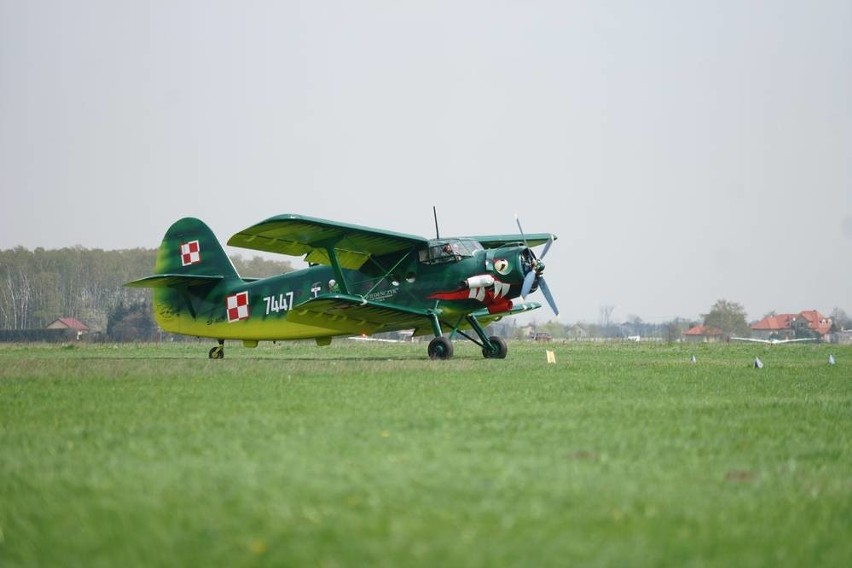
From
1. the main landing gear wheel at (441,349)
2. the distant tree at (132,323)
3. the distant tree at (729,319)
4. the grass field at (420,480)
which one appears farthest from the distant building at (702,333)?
the grass field at (420,480)

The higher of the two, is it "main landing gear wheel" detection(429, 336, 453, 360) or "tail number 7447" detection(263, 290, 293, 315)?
"tail number 7447" detection(263, 290, 293, 315)

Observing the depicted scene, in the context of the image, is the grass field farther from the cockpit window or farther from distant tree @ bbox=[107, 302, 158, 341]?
distant tree @ bbox=[107, 302, 158, 341]

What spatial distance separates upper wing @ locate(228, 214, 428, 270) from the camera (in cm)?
2272

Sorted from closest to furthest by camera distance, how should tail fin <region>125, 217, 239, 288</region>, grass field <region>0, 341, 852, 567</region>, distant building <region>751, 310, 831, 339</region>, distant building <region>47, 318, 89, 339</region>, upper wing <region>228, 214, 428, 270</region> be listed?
grass field <region>0, 341, 852, 567</region> < upper wing <region>228, 214, 428, 270</region> < tail fin <region>125, 217, 239, 288</region> < distant building <region>47, 318, 89, 339</region> < distant building <region>751, 310, 831, 339</region>

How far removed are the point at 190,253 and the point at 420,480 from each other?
75.4ft

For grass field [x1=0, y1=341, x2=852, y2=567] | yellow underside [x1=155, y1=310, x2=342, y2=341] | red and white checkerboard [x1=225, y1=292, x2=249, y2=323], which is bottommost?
grass field [x1=0, y1=341, x2=852, y2=567]

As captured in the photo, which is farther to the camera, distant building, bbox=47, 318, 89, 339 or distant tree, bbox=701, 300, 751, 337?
distant tree, bbox=701, 300, 751, 337

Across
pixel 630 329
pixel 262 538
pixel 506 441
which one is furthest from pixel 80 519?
pixel 630 329

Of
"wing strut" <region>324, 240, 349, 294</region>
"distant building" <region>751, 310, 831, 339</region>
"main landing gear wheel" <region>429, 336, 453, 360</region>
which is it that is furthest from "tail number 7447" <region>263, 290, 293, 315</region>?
"distant building" <region>751, 310, 831, 339</region>

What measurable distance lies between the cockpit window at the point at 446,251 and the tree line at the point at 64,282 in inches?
3178

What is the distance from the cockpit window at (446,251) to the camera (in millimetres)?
24312

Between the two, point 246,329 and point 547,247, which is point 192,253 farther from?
point 547,247

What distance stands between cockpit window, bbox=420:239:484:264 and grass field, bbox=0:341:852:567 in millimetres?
11706

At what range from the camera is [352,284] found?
25.6 m
